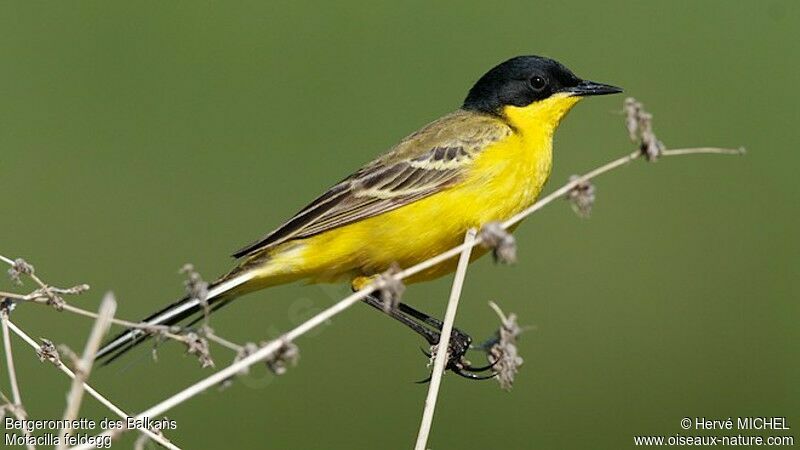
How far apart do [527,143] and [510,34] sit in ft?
17.3

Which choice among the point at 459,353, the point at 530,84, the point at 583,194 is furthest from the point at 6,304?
the point at 530,84

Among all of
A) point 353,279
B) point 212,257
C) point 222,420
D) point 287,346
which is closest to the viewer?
point 287,346

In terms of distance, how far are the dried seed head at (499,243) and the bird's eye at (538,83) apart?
10.4 feet

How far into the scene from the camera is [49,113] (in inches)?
402

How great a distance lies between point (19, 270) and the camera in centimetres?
389

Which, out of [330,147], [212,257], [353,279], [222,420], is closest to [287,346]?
[353,279]

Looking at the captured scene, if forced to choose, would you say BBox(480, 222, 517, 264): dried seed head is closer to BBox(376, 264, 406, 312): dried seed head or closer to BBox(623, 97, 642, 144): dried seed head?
BBox(376, 264, 406, 312): dried seed head

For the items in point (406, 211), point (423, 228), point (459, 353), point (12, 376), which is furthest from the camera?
point (459, 353)

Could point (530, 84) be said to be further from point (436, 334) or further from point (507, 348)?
point (507, 348)

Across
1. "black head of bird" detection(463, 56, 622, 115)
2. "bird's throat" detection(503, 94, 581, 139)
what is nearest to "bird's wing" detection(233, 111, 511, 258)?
"bird's throat" detection(503, 94, 581, 139)

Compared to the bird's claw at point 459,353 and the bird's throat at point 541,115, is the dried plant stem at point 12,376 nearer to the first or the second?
the bird's claw at point 459,353

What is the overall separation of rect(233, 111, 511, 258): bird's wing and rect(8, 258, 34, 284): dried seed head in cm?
182

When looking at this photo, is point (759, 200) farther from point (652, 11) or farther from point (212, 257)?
point (212, 257)

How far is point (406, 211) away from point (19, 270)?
7.42ft
